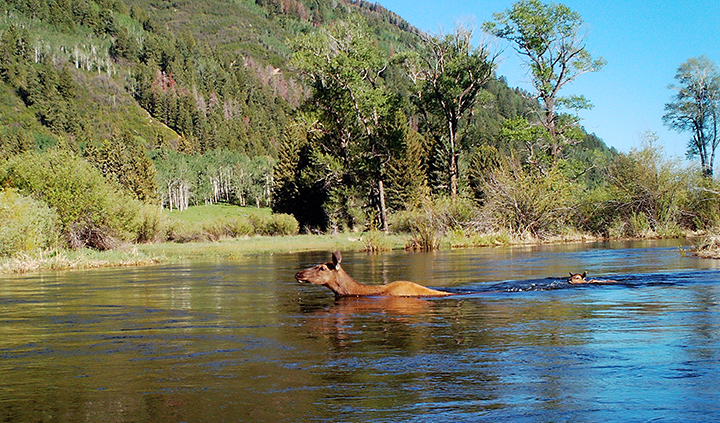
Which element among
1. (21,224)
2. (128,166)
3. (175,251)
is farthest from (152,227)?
(128,166)

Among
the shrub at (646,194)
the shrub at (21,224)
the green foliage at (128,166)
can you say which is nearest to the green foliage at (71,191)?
the shrub at (21,224)

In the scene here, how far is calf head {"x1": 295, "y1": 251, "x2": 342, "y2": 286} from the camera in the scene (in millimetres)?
12078

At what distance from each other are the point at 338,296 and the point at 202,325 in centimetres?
360

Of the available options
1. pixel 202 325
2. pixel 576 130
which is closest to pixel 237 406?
pixel 202 325

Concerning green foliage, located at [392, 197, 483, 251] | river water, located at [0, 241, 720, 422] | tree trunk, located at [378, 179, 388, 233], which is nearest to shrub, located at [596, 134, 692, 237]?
green foliage, located at [392, 197, 483, 251]

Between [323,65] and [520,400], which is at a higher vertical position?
[323,65]

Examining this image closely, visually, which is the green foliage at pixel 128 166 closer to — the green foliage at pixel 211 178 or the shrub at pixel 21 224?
the green foliage at pixel 211 178

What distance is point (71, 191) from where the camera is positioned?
108ft

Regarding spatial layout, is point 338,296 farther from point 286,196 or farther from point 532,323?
point 286,196

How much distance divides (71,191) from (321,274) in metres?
25.1

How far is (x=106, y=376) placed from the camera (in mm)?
6395

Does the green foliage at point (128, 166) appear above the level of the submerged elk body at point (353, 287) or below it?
above

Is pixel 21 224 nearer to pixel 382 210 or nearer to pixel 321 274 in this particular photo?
pixel 321 274

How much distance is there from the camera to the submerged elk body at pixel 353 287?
40.5 ft
